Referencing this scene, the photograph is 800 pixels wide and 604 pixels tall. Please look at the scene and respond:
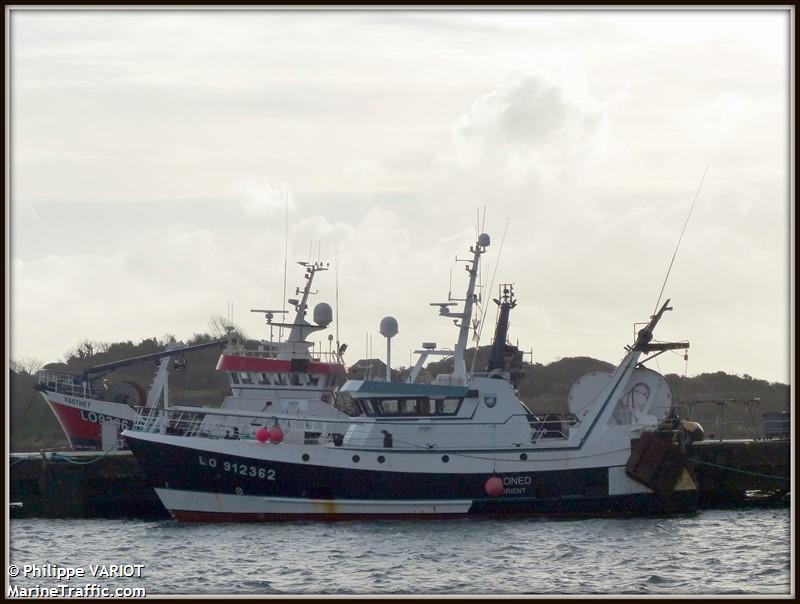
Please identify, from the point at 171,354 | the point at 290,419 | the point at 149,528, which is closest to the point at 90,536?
the point at 149,528

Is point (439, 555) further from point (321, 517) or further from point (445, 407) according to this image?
point (445, 407)

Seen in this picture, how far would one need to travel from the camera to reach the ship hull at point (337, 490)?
3516cm

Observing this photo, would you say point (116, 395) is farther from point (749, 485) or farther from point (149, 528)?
point (749, 485)

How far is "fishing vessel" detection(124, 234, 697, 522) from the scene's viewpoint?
35156 mm

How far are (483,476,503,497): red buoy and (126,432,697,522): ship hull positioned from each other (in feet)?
0.36

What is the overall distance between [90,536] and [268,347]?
9.13m

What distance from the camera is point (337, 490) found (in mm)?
35125

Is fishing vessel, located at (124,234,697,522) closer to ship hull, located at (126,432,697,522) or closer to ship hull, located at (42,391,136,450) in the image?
ship hull, located at (126,432,697,522)

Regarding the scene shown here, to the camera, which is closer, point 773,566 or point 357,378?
point 773,566

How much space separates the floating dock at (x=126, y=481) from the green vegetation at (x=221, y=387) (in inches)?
679

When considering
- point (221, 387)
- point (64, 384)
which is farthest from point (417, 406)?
point (221, 387)

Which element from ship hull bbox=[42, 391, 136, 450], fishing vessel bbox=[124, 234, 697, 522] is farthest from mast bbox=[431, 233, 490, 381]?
ship hull bbox=[42, 391, 136, 450]

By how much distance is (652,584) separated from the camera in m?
26.4

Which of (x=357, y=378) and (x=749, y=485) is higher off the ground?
(x=357, y=378)
